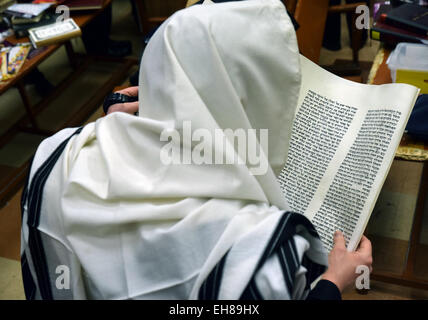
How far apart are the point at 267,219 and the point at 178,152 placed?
0.20 metres

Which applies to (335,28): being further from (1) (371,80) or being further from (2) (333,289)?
(2) (333,289)

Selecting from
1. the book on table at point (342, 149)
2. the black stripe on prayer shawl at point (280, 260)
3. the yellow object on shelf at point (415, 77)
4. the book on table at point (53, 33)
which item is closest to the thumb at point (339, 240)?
the book on table at point (342, 149)

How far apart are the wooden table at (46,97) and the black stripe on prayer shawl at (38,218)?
133 centimetres

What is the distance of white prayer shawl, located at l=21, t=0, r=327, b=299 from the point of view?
2.39ft

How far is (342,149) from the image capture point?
3.54 ft

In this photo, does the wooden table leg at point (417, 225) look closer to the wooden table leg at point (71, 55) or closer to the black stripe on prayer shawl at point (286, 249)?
the black stripe on prayer shawl at point (286, 249)

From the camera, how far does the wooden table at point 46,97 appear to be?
7.31 ft

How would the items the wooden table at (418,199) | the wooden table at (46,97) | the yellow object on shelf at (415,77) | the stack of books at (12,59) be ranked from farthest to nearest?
the wooden table at (46,97), the stack of books at (12,59), the yellow object on shelf at (415,77), the wooden table at (418,199)

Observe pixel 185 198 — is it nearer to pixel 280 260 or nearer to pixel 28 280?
pixel 280 260

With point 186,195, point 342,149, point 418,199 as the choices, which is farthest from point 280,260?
point 418,199

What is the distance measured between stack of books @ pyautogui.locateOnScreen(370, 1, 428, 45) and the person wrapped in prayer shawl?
3.20 feet

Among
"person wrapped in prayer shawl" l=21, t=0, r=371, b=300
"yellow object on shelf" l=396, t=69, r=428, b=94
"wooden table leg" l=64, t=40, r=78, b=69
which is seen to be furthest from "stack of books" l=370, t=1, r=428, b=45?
"wooden table leg" l=64, t=40, r=78, b=69

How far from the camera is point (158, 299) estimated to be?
30.8 inches

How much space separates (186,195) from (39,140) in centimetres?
223
